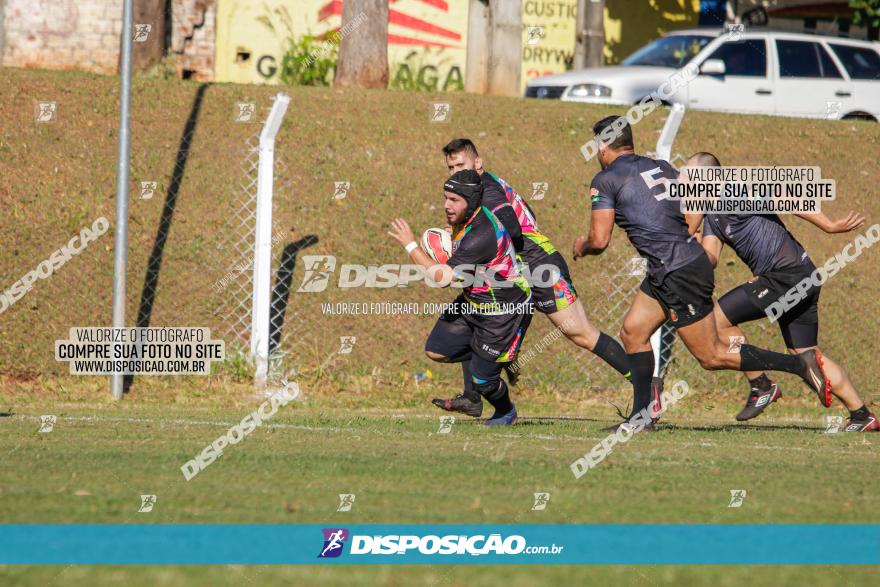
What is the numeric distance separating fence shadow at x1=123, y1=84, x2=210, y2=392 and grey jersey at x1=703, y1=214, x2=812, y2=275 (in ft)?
18.2

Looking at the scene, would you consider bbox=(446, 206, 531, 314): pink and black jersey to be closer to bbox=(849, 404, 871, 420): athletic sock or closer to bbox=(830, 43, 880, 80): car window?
bbox=(849, 404, 871, 420): athletic sock

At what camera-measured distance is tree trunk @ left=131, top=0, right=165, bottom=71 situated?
16766 mm

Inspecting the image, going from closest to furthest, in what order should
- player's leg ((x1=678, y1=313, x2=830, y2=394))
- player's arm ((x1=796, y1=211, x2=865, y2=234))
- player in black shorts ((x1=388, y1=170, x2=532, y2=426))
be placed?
player in black shorts ((x1=388, y1=170, x2=532, y2=426)) < player's leg ((x1=678, y1=313, x2=830, y2=394)) < player's arm ((x1=796, y1=211, x2=865, y2=234))

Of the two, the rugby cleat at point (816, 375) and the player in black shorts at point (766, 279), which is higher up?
the player in black shorts at point (766, 279)

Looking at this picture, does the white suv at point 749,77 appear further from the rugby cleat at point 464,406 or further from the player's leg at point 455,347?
the rugby cleat at point 464,406

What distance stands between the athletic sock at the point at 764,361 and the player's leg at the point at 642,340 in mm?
670

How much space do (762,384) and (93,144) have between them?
813 cm

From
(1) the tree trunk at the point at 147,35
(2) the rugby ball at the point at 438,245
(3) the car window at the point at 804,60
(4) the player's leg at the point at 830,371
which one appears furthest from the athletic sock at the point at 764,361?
(1) the tree trunk at the point at 147,35

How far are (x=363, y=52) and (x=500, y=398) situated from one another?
26.9 feet

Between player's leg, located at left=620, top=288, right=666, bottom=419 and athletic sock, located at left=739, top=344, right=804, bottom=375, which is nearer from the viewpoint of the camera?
player's leg, located at left=620, top=288, right=666, bottom=419

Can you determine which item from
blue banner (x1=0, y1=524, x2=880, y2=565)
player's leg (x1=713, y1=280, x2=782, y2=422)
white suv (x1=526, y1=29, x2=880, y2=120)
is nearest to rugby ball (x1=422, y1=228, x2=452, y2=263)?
player's leg (x1=713, y1=280, x2=782, y2=422)

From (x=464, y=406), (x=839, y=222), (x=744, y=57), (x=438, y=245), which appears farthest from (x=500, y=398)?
(x=744, y=57)

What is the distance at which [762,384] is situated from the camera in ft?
30.6

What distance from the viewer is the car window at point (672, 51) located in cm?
1708
